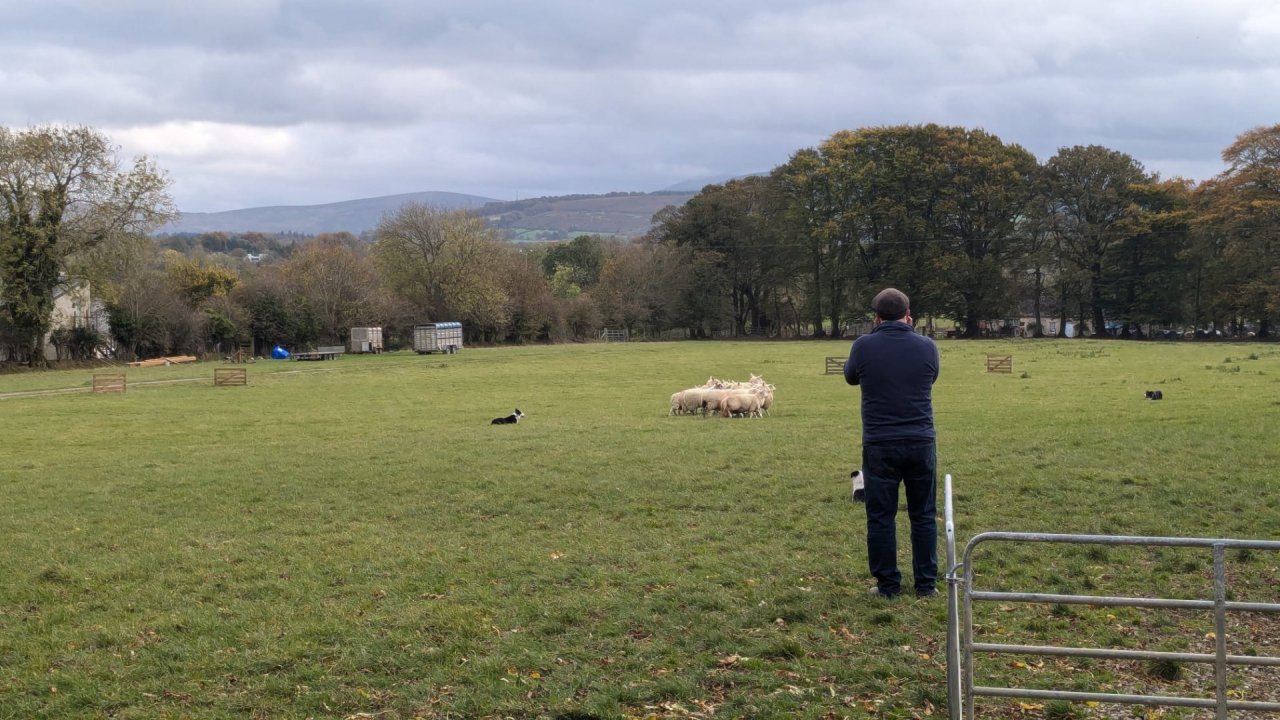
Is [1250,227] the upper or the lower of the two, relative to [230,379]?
upper

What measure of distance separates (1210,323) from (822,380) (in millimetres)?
65016

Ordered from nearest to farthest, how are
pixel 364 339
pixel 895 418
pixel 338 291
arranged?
pixel 895 418, pixel 364 339, pixel 338 291

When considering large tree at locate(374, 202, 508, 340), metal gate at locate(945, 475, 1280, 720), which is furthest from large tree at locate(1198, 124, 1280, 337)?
metal gate at locate(945, 475, 1280, 720)

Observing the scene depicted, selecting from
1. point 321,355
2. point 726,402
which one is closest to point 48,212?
point 321,355

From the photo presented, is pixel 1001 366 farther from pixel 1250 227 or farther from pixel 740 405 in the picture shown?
pixel 1250 227

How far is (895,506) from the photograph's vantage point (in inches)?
328

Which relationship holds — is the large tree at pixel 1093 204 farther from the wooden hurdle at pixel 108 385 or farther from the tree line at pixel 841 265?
the wooden hurdle at pixel 108 385

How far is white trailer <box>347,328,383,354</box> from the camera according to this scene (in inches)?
3248

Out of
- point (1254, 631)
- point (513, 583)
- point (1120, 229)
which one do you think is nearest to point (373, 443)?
point (513, 583)

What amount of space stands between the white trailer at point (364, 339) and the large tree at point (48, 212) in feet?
75.4

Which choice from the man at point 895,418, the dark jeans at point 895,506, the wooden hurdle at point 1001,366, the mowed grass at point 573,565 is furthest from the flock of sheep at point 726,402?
the wooden hurdle at point 1001,366

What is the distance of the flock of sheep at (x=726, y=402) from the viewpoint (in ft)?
84.2

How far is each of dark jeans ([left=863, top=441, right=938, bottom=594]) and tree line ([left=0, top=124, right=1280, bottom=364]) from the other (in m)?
68.6

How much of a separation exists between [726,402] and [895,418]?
1780cm
